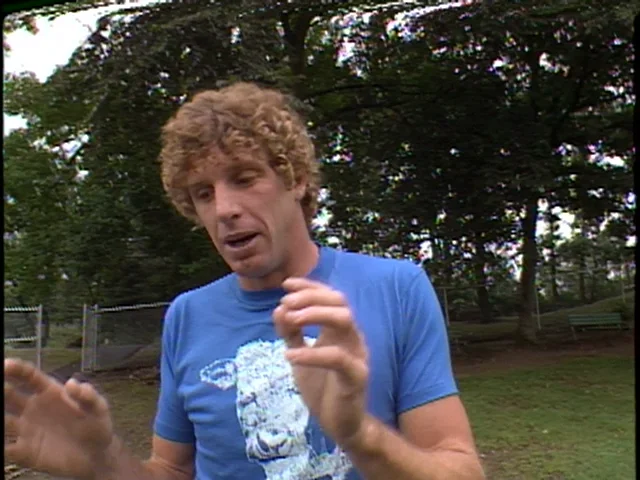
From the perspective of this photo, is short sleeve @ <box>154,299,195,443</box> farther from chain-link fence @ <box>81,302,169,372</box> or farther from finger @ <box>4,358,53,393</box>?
chain-link fence @ <box>81,302,169,372</box>

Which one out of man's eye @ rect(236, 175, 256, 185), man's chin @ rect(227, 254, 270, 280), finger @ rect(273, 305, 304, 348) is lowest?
finger @ rect(273, 305, 304, 348)

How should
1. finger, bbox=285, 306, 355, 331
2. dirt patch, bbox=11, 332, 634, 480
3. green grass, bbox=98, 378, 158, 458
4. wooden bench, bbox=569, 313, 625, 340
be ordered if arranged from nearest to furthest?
finger, bbox=285, 306, 355, 331
green grass, bbox=98, 378, 158, 458
dirt patch, bbox=11, 332, 634, 480
wooden bench, bbox=569, 313, 625, 340

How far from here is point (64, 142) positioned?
1.57 meters

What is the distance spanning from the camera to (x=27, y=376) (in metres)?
0.53

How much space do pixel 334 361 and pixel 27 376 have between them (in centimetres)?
32

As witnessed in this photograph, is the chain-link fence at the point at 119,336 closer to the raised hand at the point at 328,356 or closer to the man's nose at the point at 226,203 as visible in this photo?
the man's nose at the point at 226,203

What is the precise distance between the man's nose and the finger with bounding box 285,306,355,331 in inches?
8.0

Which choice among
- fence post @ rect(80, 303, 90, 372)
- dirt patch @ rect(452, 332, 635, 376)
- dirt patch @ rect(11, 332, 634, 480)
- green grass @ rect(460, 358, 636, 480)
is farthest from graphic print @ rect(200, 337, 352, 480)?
green grass @ rect(460, 358, 636, 480)

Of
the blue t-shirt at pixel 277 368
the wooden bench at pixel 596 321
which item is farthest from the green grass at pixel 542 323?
the blue t-shirt at pixel 277 368

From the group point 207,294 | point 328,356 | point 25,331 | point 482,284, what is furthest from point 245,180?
point 482,284

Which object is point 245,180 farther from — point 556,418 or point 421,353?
point 556,418

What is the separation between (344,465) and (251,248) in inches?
8.0

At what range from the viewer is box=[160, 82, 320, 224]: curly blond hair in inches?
21.9

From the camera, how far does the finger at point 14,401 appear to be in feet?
1.74
